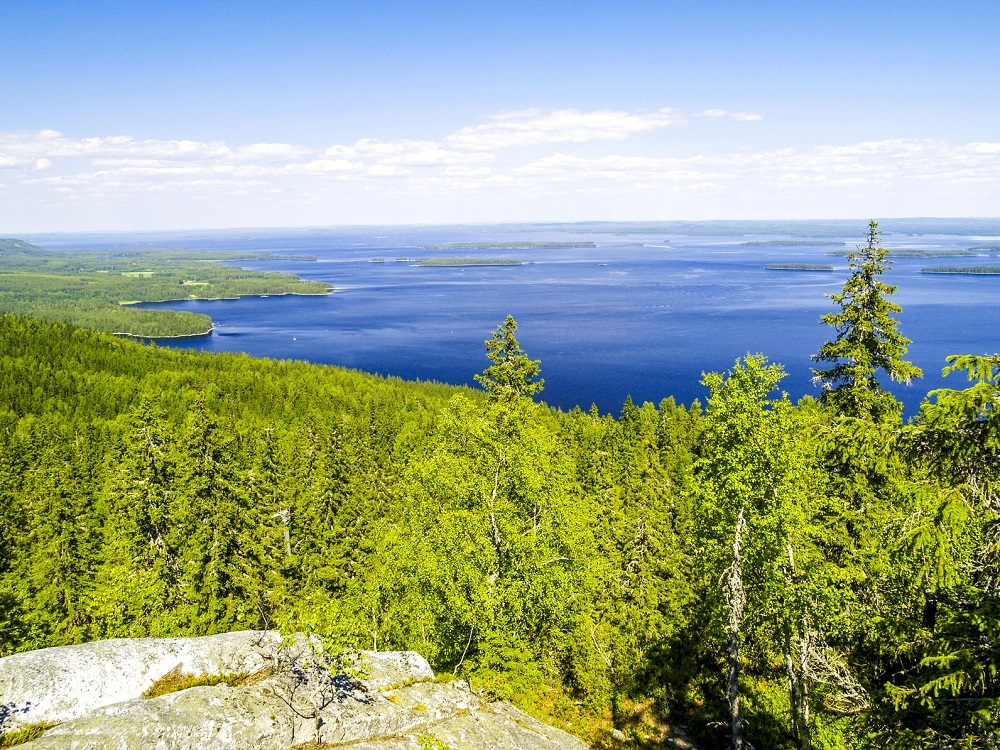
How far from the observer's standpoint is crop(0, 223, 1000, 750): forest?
8836 mm

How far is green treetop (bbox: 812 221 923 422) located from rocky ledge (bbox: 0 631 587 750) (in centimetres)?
1475

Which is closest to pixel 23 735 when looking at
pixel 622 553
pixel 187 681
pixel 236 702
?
pixel 187 681

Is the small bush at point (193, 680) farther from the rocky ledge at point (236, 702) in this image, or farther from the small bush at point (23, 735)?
the small bush at point (23, 735)

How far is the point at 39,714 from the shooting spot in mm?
12133

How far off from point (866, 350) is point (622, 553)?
17477 mm

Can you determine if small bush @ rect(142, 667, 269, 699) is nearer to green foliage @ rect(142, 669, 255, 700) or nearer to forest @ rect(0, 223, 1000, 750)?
green foliage @ rect(142, 669, 255, 700)

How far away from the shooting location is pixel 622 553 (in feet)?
108

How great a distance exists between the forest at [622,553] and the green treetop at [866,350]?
0.09 meters

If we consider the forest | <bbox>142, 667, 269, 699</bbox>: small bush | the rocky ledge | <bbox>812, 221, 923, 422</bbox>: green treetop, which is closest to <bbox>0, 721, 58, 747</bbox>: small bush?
the rocky ledge

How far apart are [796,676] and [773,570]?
3.68 m

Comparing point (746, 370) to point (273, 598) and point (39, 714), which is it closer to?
point (39, 714)

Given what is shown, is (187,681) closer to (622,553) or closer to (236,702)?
(236,702)

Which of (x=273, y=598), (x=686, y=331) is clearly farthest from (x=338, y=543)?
(x=686, y=331)

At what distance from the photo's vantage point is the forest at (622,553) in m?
8.84
